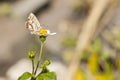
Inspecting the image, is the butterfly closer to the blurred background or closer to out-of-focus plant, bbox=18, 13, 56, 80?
out-of-focus plant, bbox=18, 13, 56, 80

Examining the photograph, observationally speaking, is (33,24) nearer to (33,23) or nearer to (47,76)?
(33,23)

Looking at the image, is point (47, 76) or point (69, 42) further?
point (69, 42)

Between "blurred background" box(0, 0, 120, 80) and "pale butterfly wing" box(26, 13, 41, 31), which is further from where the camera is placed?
"blurred background" box(0, 0, 120, 80)

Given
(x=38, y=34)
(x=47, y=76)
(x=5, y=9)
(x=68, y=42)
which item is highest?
(x=38, y=34)

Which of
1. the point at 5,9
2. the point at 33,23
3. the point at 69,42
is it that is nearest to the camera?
the point at 33,23

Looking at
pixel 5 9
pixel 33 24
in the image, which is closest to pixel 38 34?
pixel 33 24

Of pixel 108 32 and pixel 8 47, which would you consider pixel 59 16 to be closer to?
pixel 8 47

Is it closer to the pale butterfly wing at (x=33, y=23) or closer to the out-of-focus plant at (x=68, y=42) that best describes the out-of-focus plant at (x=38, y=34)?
the pale butterfly wing at (x=33, y=23)

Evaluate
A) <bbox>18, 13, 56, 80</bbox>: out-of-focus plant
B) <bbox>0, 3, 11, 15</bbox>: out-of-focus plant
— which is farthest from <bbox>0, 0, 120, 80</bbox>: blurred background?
<bbox>18, 13, 56, 80</bbox>: out-of-focus plant

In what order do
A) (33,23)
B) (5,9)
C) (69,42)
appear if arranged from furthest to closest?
(5,9) < (69,42) < (33,23)
